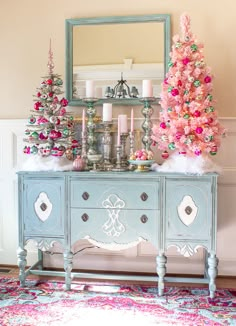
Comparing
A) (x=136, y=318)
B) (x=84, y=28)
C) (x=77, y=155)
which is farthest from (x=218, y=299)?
(x=84, y=28)

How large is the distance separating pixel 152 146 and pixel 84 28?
108 centimetres

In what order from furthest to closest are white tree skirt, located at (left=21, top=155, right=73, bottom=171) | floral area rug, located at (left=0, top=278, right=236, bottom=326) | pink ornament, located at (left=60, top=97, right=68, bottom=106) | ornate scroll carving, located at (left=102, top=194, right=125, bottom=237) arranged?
pink ornament, located at (left=60, top=97, right=68, bottom=106), white tree skirt, located at (left=21, top=155, right=73, bottom=171), ornate scroll carving, located at (left=102, top=194, right=125, bottom=237), floral area rug, located at (left=0, top=278, right=236, bottom=326)

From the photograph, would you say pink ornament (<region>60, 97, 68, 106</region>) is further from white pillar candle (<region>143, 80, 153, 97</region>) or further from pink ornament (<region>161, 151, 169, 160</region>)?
pink ornament (<region>161, 151, 169, 160</region>)

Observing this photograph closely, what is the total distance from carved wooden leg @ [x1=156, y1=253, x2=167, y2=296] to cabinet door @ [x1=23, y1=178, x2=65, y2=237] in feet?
2.30

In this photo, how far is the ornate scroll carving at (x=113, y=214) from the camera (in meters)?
2.74

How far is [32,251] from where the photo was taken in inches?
133

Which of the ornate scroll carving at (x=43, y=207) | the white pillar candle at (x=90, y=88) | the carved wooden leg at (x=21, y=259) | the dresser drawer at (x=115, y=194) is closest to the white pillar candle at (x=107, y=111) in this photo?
the white pillar candle at (x=90, y=88)

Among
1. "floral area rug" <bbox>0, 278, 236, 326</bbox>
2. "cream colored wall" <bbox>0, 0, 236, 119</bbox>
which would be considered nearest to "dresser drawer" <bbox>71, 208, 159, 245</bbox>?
"floral area rug" <bbox>0, 278, 236, 326</bbox>

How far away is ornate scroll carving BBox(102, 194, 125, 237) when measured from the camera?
274cm

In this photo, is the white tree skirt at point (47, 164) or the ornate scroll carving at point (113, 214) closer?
the ornate scroll carving at point (113, 214)

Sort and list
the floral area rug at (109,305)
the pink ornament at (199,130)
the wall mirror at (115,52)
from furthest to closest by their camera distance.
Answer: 1. the wall mirror at (115,52)
2. the pink ornament at (199,130)
3. the floral area rug at (109,305)

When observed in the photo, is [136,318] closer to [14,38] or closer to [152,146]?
[152,146]

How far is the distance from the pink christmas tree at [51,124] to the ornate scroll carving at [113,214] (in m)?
0.51

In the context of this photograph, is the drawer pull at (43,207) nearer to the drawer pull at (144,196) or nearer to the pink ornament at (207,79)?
the drawer pull at (144,196)
